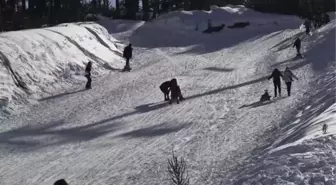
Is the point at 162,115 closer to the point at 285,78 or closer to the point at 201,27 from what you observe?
the point at 285,78

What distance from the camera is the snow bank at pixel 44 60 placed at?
2323 cm

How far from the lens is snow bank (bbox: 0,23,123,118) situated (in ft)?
76.2

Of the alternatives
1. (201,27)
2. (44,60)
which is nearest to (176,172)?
(44,60)

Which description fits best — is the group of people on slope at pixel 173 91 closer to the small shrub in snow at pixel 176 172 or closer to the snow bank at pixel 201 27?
the small shrub in snow at pixel 176 172

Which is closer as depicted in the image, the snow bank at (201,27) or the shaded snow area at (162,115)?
the shaded snow area at (162,115)

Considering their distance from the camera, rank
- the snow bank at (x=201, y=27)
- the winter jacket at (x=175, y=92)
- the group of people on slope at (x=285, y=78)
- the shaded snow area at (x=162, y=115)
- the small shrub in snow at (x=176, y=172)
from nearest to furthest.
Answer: the small shrub in snow at (x=176, y=172), the shaded snow area at (x=162, y=115), the group of people on slope at (x=285, y=78), the winter jacket at (x=175, y=92), the snow bank at (x=201, y=27)

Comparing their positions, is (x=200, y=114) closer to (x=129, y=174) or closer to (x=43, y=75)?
(x=129, y=174)

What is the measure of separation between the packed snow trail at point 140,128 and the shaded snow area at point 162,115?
0.04m

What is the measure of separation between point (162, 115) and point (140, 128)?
1.86 metres

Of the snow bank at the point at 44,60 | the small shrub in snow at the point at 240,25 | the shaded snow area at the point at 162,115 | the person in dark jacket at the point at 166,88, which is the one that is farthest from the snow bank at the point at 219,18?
the person in dark jacket at the point at 166,88

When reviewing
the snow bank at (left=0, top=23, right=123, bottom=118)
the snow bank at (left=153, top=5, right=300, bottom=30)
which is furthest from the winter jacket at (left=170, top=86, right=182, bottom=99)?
the snow bank at (left=153, top=5, right=300, bottom=30)

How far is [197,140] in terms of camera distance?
50.9ft

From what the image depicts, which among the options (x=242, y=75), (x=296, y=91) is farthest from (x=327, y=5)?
(x=296, y=91)

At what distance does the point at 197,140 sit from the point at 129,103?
6.98 metres
